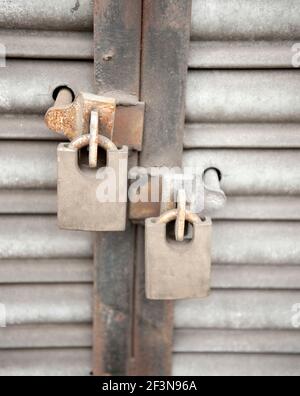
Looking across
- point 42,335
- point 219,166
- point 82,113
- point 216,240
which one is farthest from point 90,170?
point 42,335

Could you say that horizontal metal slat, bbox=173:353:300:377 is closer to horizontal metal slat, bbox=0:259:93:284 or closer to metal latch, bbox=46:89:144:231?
horizontal metal slat, bbox=0:259:93:284

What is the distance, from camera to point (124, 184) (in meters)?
1.04

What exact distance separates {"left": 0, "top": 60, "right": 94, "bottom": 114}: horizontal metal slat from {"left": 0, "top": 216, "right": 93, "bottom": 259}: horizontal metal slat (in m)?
0.40

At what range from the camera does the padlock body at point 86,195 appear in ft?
3.29

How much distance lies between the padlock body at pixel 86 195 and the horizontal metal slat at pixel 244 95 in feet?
1.21

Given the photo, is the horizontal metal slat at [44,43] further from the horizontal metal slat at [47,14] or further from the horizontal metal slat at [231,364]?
the horizontal metal slat at [231,364]

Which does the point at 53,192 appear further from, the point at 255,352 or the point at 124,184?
the point at 255,352

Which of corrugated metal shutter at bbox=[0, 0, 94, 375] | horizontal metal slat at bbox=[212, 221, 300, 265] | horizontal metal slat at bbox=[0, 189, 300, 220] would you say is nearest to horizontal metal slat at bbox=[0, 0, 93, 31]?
corrugated metal shutter at bbox=[0, 0, 94, 375]

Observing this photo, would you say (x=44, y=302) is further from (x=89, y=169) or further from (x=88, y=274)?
(x=89, y=169)

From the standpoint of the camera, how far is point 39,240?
140 cm

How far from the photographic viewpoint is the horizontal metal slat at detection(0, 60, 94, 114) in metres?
1.21

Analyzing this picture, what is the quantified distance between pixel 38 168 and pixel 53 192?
93mm

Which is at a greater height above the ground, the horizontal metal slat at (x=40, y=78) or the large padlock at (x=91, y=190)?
the horizontal metal slat at (x=40, y=78)

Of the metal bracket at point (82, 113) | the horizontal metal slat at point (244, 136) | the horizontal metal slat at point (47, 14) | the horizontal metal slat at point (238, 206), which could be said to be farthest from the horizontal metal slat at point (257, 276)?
the horizontal metal slat at point (47, 14)
